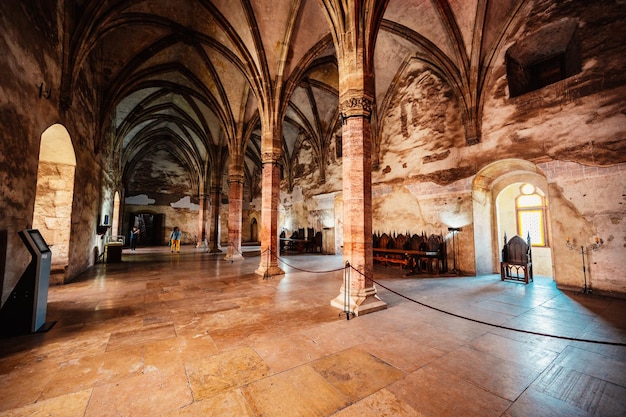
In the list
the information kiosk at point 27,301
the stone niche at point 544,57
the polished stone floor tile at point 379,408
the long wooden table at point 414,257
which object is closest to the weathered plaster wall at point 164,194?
the long wooden table at point 414,257

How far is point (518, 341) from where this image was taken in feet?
11.4

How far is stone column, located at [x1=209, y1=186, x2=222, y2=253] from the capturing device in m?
15.5

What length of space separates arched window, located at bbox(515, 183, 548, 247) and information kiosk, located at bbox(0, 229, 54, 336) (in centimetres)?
1393

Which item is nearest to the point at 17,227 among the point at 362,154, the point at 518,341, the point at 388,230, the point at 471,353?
the point at 362,154

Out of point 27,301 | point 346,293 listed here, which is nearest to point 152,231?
point 27,301

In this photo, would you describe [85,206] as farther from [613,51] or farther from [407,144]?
[613,51]

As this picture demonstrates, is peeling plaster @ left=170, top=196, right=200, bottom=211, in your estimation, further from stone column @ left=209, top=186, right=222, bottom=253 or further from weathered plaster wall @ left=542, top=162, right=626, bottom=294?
weathered plaster wall @ left=542, top=162, right=626, bottom=294

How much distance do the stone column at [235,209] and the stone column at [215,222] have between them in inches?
152

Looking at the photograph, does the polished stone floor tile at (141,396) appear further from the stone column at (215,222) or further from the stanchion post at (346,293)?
the stone column at (215,222)

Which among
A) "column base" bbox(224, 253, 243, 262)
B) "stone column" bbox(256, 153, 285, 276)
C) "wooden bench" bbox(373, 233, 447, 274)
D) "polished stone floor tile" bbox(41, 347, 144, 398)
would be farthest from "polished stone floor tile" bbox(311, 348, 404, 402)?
"column base" bbox(224, 253, 243, 262)

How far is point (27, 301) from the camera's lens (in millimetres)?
3686

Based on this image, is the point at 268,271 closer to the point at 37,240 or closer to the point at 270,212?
the point at 270,212

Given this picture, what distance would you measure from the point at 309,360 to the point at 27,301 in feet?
13.5

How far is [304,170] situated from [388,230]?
7.73 meters
